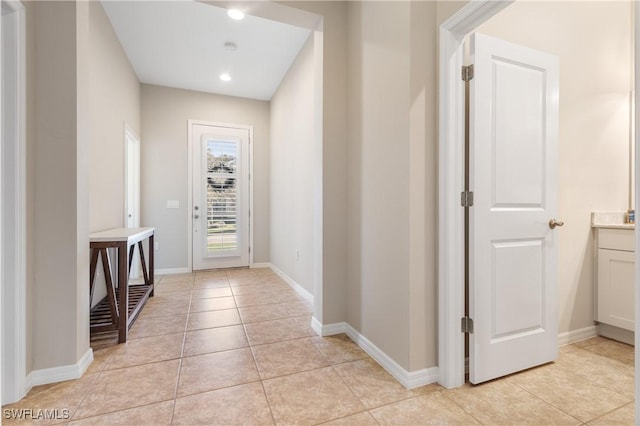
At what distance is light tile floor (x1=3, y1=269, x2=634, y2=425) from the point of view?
4.63 feet

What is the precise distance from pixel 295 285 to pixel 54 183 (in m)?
2.51

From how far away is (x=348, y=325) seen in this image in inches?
92.5

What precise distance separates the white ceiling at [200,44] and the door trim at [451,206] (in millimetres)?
1956

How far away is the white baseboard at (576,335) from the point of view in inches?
→ 85.6

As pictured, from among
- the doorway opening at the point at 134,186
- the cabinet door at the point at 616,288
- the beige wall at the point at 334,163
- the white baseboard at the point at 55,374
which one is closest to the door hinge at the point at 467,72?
the beige wall at the point at 334,163

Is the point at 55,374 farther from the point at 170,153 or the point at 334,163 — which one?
the point at 170,153

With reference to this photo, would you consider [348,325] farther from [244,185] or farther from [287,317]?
[244,185]

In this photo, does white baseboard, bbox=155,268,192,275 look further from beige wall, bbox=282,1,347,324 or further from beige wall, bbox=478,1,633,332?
beige wall, bbox=478,1,633,332

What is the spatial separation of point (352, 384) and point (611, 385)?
56.7 inches

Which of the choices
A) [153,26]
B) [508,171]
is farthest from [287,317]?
[153,26]

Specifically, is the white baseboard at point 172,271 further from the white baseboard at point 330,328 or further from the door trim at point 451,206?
the door trim at point 451,206

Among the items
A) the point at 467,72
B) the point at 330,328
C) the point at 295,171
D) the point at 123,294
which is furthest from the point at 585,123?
the point at 123,294

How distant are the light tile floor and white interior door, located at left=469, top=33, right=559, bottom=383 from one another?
20 cm

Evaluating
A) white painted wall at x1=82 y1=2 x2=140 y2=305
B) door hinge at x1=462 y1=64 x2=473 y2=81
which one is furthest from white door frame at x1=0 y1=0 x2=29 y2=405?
door hinge at x1=462 y1=64 x2=473 y2=81
